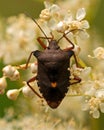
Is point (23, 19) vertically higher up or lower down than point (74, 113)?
higher up

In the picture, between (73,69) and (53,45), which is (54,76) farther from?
(53,45)

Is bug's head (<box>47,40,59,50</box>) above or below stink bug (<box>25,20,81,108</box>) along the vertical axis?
above

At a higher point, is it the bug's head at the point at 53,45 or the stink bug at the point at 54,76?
the bug's head at the point at 53,45

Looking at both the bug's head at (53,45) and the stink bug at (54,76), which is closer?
the stink bug at (54,76)

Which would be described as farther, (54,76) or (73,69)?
(73,69)

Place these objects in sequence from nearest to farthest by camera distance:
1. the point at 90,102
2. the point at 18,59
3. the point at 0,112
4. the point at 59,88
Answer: the point at 59,88 < the point at 90,102 < the point at 18,59 < the point at 0,112

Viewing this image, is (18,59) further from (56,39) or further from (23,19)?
(56,39)

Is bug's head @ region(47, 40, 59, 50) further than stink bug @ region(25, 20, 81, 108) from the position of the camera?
Yes

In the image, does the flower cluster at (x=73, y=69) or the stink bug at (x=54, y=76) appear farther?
the flower cluster at (x=73, y=69)

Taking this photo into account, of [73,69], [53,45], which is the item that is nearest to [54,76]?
[73,69]

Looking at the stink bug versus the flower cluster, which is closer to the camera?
the stink bug

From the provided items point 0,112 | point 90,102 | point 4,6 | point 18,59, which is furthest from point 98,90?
point 4,6
